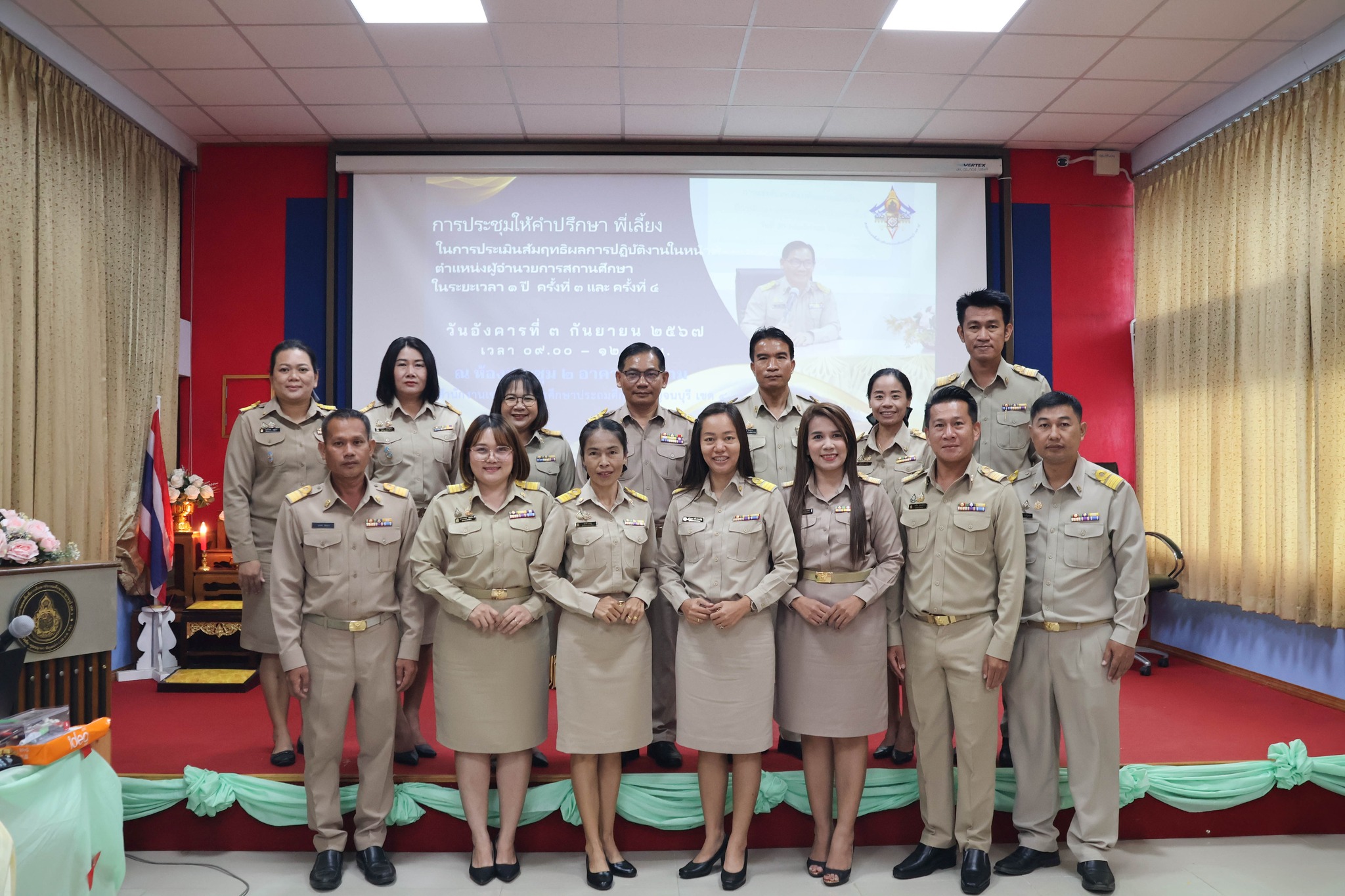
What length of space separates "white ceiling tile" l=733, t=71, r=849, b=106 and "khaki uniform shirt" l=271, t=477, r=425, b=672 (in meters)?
3.27

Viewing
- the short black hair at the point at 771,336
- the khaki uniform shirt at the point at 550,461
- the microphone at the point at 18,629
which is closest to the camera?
the microphone at the point at 18,629

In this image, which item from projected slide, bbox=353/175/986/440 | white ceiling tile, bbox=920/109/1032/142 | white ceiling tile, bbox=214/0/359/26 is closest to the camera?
white ceiling tile, bbox=214/0/359/26

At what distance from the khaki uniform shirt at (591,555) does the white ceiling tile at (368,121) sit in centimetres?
345

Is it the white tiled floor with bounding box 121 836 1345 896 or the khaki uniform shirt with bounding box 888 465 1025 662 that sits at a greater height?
the khaki uniform shirt with bounding box 888 465 1025 662

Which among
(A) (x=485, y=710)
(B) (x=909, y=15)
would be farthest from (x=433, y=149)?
(A) (x=485, y=710)

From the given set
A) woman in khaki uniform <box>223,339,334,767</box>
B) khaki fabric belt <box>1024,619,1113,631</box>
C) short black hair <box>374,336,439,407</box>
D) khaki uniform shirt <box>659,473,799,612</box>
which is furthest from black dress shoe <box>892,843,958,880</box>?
short black hair <box>374,336,439,407</box>

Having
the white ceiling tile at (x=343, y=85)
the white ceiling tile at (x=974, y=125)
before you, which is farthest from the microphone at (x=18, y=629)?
the white ceiling tile at (x=974, y=125)

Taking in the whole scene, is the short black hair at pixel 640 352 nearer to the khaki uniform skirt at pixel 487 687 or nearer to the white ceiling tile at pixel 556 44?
the khaki uniform skirt at pixel 487 687

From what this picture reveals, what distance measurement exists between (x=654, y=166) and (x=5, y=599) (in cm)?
419

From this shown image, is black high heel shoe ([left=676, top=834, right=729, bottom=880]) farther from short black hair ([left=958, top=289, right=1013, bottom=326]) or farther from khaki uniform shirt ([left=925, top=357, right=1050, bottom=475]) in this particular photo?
short black hair ([left=958, top=289, right=1013, bottom=326])

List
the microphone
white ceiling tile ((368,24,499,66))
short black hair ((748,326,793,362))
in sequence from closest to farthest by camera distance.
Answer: the microphone → short black hair ((748,326,793,362)) → white ceiling tile ((368,24,499,66))

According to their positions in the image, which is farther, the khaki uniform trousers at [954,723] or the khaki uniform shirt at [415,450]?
the khaki uniform shirt at [415,450]

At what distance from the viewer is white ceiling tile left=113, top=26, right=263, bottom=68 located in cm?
407

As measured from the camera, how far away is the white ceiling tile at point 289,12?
3.81 m
